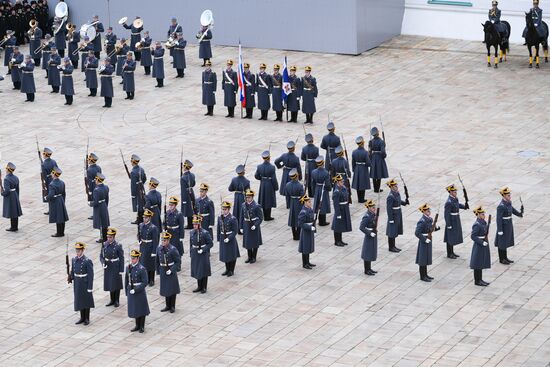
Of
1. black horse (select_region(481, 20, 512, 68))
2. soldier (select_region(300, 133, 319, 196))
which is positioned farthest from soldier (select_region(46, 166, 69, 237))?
black horse (select_region(481, 20, 512, 68))

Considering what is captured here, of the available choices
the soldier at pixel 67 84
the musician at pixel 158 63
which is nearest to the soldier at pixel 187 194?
the soldier at pixel 67 84

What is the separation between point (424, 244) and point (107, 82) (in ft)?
50.8

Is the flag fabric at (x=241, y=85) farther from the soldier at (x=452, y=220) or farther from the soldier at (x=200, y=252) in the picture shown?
the soldier at (x=200, y=252)

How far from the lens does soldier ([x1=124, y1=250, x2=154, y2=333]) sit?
25.3m

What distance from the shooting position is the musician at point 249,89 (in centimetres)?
3862

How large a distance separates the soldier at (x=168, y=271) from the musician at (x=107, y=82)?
14.7 m

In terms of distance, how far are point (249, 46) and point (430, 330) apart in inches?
909

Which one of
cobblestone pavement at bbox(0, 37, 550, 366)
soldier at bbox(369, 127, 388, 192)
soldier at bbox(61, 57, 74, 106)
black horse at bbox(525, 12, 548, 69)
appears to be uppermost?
black horse at bbox(525, 12, 548, 69)

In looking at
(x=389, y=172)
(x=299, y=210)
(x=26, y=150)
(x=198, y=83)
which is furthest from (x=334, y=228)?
(x=198, y=83)

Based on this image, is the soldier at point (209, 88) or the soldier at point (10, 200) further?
the soldier at point (209, 88)

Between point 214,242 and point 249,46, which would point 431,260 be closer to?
point 214,242

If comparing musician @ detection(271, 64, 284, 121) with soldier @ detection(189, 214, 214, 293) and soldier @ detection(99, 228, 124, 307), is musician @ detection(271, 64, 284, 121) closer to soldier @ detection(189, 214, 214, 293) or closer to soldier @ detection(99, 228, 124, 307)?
soldier @ detection(189, 214, 214, 293)

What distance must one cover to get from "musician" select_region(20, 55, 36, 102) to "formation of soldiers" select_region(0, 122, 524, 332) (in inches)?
377

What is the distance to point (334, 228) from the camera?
96.8 feet
